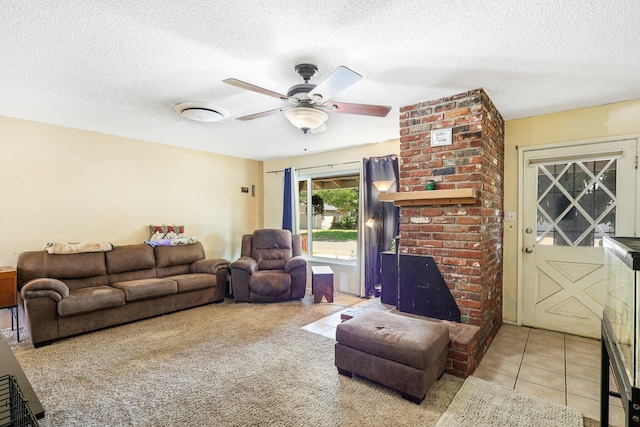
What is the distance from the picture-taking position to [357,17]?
1.72m

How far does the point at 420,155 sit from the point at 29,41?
121 inches

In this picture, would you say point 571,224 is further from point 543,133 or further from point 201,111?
point 201,111

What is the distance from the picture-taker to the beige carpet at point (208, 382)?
1935 millimetres

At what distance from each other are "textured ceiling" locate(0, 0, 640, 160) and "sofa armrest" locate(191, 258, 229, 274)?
2202 mm

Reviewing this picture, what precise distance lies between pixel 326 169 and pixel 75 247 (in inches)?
144

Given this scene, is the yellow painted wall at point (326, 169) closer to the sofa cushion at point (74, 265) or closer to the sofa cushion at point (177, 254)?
the sofa cushion at point (177, 254)

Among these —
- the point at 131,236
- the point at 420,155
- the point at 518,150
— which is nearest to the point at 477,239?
the point at 420,155

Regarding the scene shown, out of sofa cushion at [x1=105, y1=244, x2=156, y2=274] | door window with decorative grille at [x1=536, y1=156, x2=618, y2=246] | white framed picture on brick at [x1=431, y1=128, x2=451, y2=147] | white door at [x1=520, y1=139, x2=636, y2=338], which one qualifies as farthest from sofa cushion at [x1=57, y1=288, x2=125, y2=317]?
door window with decorative grille at [x1=536, y1=156, x2=618, y2=246]

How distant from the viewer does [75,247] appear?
3.67m

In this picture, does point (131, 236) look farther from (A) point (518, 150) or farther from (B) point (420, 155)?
(A) point (518, 150)

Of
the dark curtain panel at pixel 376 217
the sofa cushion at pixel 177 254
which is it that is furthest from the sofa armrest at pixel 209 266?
the dark curtain panel at pixel 376 217

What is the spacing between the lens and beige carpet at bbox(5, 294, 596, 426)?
6.35ft

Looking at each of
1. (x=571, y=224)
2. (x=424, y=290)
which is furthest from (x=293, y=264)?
(x=571, y=224)

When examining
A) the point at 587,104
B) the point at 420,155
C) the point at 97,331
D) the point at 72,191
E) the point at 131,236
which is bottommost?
the point at 97,331
